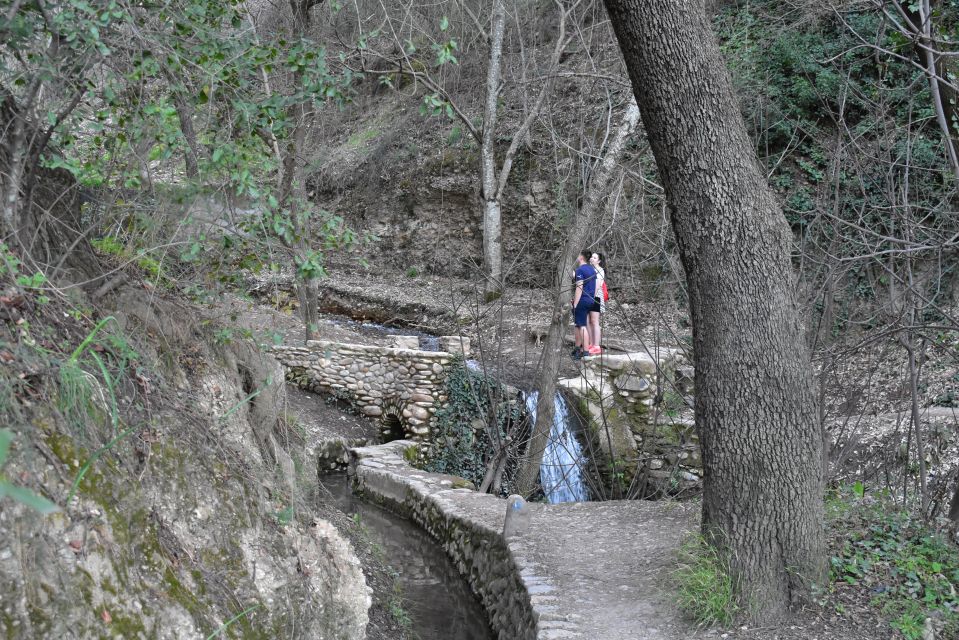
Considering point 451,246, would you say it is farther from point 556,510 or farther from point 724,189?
point 724,189

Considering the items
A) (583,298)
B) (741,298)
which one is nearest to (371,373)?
(583,298)

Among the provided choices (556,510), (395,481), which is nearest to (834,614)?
(556,510)

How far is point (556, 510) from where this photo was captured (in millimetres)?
7562

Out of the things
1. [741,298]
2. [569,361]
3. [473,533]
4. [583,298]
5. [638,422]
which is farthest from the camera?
[569,361]

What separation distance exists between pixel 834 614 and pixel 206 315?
4.14 metres

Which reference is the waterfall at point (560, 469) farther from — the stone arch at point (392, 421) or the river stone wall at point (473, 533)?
the stone arch at point (392, 421)

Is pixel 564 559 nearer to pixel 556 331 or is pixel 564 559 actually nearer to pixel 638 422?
pixel 556 331

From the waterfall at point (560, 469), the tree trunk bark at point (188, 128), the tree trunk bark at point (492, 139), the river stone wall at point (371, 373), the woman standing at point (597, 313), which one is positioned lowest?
the waterfall at point (560, 469)

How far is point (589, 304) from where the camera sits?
11164mm

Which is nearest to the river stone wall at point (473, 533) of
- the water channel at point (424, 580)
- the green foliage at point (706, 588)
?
the water channel at point (424, 580)

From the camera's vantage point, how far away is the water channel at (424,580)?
662 cm

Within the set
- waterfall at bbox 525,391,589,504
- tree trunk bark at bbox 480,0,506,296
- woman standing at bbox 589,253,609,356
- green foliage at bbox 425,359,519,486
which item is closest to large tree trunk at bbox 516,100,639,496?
waterfall at bbox 525,391,589,504

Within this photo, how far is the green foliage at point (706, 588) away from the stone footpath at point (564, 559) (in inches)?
4.2

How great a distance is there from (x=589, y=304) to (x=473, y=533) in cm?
468
